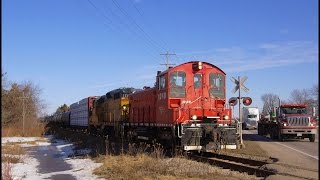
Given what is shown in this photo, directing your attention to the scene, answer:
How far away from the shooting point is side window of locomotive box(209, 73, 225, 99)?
762 inches

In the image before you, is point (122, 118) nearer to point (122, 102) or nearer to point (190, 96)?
point (122, 102)

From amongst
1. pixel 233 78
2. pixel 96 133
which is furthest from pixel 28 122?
pixel 233 78

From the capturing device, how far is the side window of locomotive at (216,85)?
19344 mm

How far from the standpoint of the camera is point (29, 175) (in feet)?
50.2

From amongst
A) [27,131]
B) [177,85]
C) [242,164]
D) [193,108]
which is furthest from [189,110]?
[27,131]

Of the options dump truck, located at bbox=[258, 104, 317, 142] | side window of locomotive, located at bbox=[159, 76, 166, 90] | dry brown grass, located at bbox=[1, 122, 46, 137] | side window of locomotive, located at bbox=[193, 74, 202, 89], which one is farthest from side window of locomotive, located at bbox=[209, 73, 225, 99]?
dry brown grass, located at bbox=[1, 122, 46, 137]

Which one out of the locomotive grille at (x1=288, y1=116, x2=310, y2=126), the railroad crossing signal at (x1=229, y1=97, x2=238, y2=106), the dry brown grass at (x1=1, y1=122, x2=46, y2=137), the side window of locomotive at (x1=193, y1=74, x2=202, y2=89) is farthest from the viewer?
the dry brown grass at (x1=1, y1=122, x2=46, y2=137)

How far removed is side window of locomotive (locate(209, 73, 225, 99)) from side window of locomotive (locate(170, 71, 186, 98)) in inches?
50.1

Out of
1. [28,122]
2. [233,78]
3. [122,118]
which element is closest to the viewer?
[233,78]

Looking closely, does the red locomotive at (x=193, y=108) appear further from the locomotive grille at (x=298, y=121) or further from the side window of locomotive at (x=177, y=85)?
the locomotive grille at (x=298, y=121)

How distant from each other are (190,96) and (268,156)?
434 cm

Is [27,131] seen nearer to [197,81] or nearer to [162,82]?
[162,82]

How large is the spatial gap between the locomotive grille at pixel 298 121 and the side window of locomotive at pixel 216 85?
12.9 metres

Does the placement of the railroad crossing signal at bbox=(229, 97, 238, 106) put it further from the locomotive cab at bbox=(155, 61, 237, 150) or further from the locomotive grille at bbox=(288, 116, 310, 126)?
the locomotive grille at bbox=(288, 116, 310, 126)
